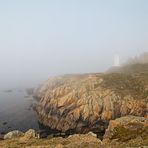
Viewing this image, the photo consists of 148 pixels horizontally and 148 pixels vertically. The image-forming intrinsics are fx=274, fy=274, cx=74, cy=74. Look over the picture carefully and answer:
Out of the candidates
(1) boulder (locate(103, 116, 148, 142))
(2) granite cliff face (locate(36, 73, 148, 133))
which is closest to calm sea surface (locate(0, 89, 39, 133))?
(2) granite cliff face (locate(36, 73, 148, 133))

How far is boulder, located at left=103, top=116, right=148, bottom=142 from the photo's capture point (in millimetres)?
52125

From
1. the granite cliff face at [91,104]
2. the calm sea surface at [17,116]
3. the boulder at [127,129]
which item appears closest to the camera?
the boulder at [127,129]

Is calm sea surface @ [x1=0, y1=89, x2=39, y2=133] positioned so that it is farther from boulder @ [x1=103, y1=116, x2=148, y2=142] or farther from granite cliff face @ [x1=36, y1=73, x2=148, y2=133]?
boulder @ [x1=103, y1=116, x2=148, y2=142]

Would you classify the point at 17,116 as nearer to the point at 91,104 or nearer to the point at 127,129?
the point at 91,104

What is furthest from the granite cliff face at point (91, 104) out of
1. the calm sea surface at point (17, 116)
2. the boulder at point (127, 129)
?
the boulder at point (127, 129)

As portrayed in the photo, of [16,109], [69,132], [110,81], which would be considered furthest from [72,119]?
[16,109]

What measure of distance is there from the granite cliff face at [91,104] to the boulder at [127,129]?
145 ft

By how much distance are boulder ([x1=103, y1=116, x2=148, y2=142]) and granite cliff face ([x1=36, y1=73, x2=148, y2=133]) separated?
44.3m

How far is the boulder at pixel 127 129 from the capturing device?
5212 centimetres

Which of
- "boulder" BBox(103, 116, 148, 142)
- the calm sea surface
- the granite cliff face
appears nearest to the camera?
"boulder" BBox(103, 116, 148, 142)

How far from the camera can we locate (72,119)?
112 m

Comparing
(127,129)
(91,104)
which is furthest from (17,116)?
(127,129)

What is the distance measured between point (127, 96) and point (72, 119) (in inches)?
1132

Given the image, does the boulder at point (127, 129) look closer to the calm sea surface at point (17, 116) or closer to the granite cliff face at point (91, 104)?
the granite cliff face at point (91, 104)
